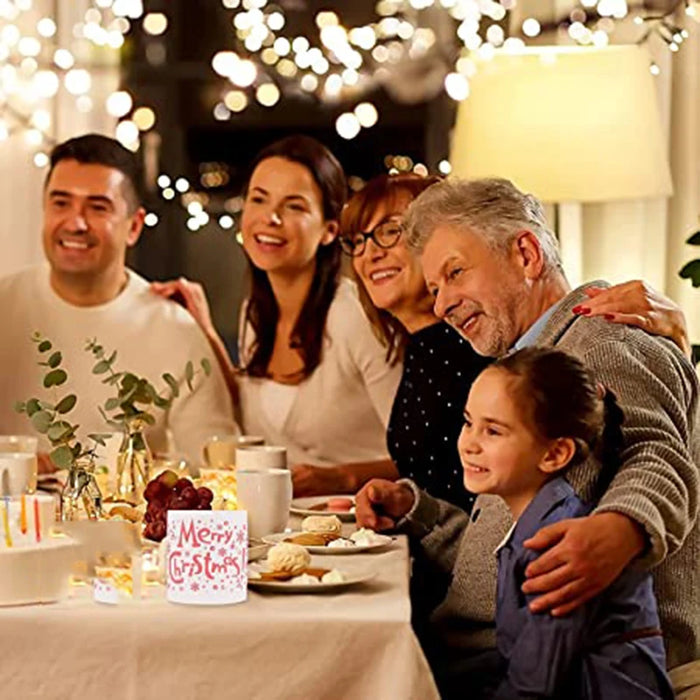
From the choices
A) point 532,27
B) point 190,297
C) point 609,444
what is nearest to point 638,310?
point 609,444

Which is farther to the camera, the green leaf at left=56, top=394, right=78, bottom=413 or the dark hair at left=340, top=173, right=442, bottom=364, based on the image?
the dark hair at left=340, top=173, right=442, bottom=364

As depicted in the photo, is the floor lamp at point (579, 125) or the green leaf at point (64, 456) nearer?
the green leaf at point (64, 456)

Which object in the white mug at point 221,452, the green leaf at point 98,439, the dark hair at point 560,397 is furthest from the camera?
the white mug at point 221,452

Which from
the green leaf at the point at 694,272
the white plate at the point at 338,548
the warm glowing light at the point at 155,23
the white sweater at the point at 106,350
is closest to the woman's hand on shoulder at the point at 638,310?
the white plate at the point at 338,548

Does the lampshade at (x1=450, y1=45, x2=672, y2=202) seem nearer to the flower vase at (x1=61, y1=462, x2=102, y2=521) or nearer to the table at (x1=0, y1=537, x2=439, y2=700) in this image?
the flower vase at (x1=61, y1=462, x2=102, y2=521)

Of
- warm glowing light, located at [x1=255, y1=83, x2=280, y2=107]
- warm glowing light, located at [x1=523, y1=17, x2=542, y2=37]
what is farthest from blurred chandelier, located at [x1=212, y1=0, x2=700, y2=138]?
warm glowing light, located at [x1=523, y1=17, x2=542, y2=37]

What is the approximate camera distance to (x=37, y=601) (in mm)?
1750

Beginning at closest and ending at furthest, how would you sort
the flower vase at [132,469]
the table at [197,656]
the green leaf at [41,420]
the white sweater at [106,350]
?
1. the table at [197,656]
2. the green leaf at [41,420]
3. the flower vase at [132,469]
4. the white sweater at [106,350]

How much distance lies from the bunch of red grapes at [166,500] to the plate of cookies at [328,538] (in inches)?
4.6

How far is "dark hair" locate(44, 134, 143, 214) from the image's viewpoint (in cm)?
342

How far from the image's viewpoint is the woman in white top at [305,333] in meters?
3.29

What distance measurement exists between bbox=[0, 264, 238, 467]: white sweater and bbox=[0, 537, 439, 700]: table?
1.57 metres

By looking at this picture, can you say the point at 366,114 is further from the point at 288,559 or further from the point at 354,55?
the point at 288,559

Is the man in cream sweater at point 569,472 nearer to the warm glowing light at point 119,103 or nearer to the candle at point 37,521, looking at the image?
the candle at point 37,521
